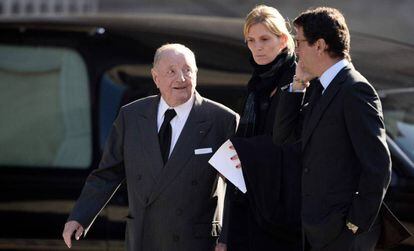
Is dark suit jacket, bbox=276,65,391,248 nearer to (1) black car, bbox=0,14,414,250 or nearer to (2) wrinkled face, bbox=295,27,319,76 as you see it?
(2) wrinkled face, bbox=295,27,319,76

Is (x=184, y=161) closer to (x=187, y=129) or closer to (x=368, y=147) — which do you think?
(x=187, y=129)

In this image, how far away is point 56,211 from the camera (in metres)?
5.63

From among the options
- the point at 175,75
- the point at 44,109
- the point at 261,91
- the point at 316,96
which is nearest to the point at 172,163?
the point at 175,75

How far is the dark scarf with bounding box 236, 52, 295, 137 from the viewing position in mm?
4426

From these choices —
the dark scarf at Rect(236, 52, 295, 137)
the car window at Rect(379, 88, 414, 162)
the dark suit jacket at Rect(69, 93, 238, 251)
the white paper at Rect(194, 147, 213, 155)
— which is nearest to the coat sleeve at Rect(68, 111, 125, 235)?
the dark suit jacket at Rect(69, 93, 238, 251)

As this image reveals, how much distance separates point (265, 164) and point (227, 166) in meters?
0.17

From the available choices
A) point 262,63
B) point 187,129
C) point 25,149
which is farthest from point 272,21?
point 25,149

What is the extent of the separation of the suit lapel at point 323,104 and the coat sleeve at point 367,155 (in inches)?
3.1

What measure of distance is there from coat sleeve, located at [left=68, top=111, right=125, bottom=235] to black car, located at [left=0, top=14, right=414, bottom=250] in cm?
70

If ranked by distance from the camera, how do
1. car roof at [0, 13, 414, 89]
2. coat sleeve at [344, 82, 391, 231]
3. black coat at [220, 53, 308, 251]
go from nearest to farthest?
coat sleeve at [344, 82, 391, 231] → black coat at [220, 53, 308, 251] → car roof at [0, 13, 414, 89]

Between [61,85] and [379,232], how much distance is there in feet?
7.87

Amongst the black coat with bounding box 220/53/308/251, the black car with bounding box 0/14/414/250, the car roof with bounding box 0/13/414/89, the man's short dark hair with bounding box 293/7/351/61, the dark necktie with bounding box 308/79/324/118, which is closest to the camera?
the man's short dark hair with bounding box 293/7/351/61

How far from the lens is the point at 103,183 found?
4.81 metres

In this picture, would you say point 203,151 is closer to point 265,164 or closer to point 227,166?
point 227,166
